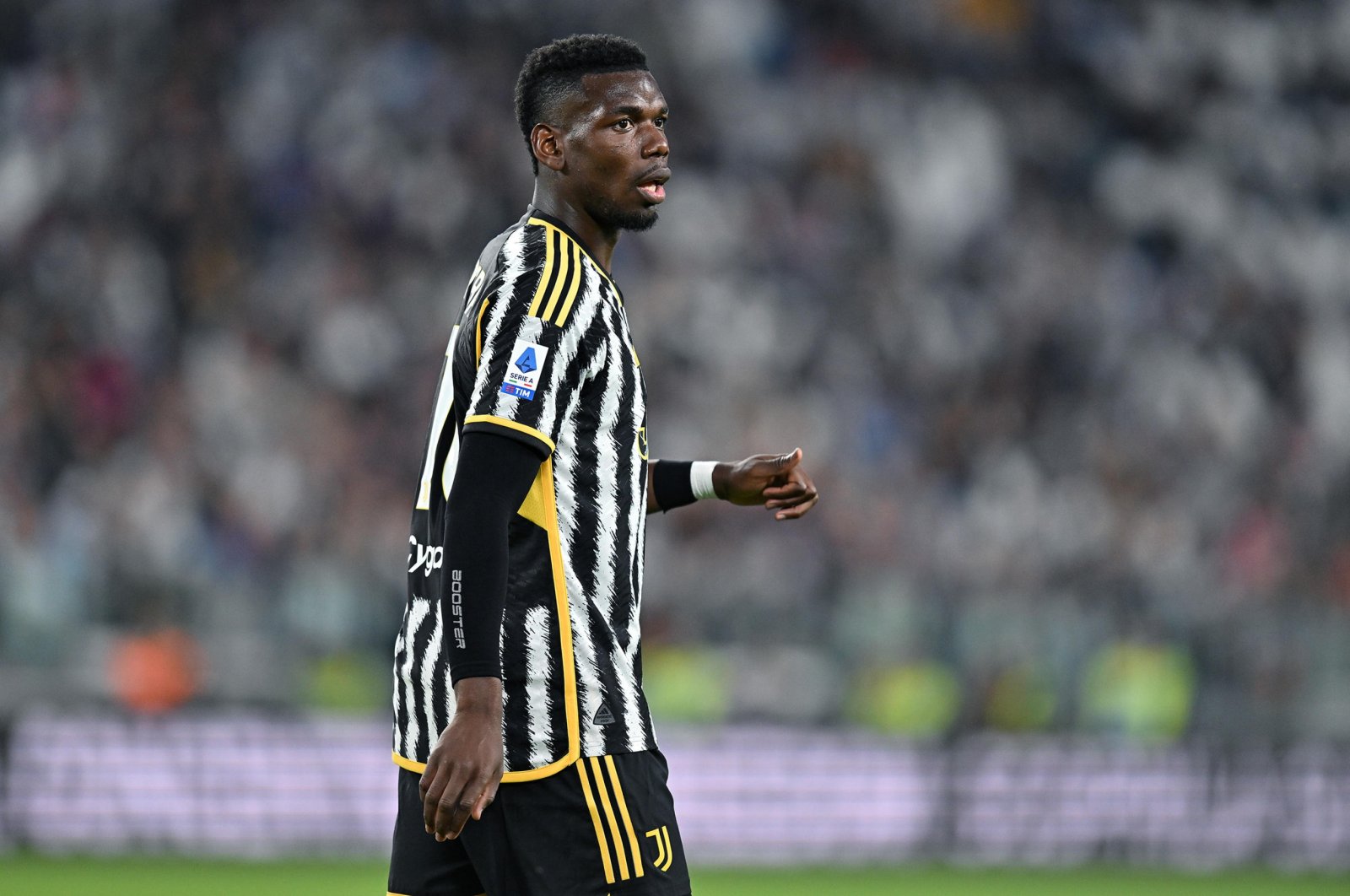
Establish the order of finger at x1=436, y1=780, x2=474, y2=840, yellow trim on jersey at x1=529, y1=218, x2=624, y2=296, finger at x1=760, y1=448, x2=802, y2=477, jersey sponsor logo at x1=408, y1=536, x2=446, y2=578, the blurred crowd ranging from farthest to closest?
the blurred crowd, finger at x1=760, y1=448, x2=802, y2=477, yellow trim on jersey at x1=529, y1=218, x2=624, y2=296, jersey sponsor logo at x1=408, y1=536, x2=446, y2=578, finger at x1=436, y1=780, x2=474, y2=840

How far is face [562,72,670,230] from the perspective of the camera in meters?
3.54

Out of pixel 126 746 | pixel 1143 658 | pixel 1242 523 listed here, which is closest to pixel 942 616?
pixel 1143 658

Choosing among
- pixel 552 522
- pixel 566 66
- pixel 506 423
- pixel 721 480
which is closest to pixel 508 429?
pixel 506 423

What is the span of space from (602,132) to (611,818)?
50.4 inches

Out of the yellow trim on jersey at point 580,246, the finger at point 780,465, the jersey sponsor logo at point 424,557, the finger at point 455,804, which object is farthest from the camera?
the finger at point 780,465

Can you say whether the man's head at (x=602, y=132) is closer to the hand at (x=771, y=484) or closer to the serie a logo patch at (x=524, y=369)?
the serie a logo patch at (x=524, y=369)

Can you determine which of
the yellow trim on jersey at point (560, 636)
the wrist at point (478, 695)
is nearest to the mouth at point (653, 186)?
the yellow trim on jersey at point (560, 636)

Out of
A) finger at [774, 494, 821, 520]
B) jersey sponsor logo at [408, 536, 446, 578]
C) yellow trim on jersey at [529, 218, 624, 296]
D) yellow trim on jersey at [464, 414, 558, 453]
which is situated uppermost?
yellow trim on jersey at [529, 218, 624, 296]

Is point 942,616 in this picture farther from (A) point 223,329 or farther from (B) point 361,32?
(B) point 361,32

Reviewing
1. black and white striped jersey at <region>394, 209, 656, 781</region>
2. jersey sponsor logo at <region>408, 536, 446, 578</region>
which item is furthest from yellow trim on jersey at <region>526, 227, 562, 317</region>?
jersey sponsor logo at <region>408, 536, 446, 578</region>

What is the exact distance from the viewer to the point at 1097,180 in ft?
55.3

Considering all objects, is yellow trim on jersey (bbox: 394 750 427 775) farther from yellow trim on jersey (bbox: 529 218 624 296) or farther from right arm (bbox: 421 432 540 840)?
yellow trim on jersey (bbox: 529 218 624 296)

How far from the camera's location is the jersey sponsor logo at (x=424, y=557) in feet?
11.1

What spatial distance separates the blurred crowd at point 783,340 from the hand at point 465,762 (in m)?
7.80
